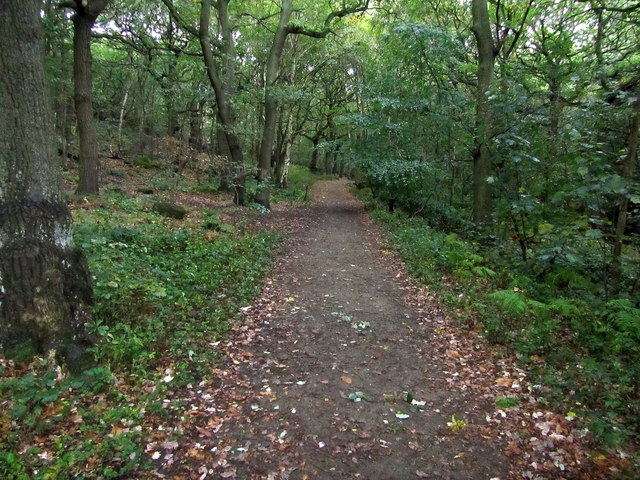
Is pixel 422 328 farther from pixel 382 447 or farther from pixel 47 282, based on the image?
pixel 47 282

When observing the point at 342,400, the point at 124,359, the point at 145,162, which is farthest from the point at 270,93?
the point at 342,400

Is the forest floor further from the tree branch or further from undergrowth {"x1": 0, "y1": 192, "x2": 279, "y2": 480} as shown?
the tree branch

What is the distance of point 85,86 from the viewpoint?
11344 mm

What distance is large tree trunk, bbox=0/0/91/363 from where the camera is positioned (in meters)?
3.90

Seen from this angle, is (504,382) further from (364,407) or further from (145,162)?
(145,162)

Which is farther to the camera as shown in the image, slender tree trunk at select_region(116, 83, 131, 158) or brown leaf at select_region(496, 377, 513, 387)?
slender tree trunk at select_region(116, 83, 131, 158)

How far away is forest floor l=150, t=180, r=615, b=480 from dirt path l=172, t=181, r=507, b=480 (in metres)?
0.01

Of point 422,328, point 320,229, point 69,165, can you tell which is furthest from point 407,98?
point 69,165

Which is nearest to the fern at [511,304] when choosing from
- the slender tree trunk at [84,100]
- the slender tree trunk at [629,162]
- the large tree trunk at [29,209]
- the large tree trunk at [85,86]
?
the slender tree trunk at [629,162]

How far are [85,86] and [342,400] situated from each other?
1132 centimetres

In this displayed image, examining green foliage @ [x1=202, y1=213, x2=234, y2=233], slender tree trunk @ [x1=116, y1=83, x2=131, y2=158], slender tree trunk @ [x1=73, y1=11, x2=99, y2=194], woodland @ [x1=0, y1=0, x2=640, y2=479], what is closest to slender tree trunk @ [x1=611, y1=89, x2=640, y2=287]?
woodland @ [x1=0, y1=0, x2=640, y2=479]

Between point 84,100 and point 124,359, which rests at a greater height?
point 84,100

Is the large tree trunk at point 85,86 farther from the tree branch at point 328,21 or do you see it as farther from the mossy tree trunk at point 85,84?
the tree branch at point 328,21

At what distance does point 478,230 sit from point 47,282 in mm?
9860
